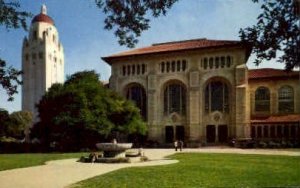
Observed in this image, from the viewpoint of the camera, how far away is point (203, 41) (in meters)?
53.9

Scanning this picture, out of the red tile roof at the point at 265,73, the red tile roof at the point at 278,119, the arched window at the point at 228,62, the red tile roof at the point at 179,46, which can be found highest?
the red tile roof at the point at 179,46

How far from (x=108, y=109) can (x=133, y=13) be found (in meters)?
33.3

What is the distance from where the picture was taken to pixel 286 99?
50875 millimetres

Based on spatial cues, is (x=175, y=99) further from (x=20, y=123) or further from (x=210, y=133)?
(x=20, y=123)

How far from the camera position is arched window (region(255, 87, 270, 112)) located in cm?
5191

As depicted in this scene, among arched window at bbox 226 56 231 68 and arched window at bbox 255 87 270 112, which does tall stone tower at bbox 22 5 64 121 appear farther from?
arched window at bbox 255 87 270 112

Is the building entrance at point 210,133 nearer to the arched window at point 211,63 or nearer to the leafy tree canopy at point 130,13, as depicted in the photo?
the arched window at point 211,63

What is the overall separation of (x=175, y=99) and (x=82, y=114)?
54.8ft

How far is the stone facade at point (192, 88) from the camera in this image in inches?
1913

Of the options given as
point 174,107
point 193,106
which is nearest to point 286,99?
point 193,106

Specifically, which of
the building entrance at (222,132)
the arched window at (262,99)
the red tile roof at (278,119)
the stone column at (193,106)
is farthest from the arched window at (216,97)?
the arched window at (262,99)

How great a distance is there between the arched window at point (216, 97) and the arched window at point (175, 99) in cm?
301

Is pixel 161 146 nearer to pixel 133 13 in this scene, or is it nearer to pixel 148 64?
pixel 148 64

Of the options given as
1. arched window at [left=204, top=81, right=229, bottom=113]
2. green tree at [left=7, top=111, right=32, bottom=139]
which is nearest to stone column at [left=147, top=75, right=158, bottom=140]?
arched window at [left=204, top=81, right=229, bottom=113]
